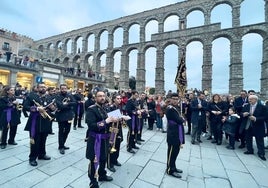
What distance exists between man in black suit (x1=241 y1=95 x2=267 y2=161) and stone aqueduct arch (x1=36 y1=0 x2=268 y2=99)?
23.8 meters

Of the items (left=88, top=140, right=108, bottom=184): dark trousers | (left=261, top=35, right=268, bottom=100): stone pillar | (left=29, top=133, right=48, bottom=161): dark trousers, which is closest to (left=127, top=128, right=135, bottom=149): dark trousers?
(left=88, top=140, right=108, bottom=184): dark trousers

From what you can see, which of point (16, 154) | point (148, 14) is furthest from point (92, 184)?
point (148, 14)

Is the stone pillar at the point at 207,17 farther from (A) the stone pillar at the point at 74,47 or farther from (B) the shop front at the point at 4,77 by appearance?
(B) the shop front at the point at 4,77

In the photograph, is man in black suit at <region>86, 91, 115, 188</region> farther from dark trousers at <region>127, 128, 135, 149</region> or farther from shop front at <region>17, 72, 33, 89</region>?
shop front at <region>17, 72, 33, 89</region>

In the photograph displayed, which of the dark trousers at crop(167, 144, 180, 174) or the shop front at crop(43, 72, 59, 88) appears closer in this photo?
the dark trousers at crop(167, 144, 180, 174)

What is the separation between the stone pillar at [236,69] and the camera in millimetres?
27516

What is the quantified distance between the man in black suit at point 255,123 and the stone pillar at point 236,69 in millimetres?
23998

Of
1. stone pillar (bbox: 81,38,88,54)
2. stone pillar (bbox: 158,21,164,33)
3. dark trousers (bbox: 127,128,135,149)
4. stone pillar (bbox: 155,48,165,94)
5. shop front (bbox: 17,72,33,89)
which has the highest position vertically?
stone pillar (bbox: 158,21,164,33)

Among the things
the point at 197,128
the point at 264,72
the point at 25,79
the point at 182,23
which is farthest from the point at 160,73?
the point at 197,128

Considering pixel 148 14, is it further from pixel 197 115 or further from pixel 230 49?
pixel 197 115

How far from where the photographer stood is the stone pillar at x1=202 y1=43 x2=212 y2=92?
96.8 feet

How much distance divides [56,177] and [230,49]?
105 ft

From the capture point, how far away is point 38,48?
52.2 m

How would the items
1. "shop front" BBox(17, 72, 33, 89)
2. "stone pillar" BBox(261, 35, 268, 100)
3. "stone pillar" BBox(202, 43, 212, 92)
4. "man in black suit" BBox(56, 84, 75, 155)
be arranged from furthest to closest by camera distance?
"stone pillar" BBox(202, 43, 212, 92)
"stone pillar" BBox(261, 35, 268, 100)
"shop front" BBox(17, 72, 33, 89)
"man in black suit" BBox(56, 84, 75, 155)
